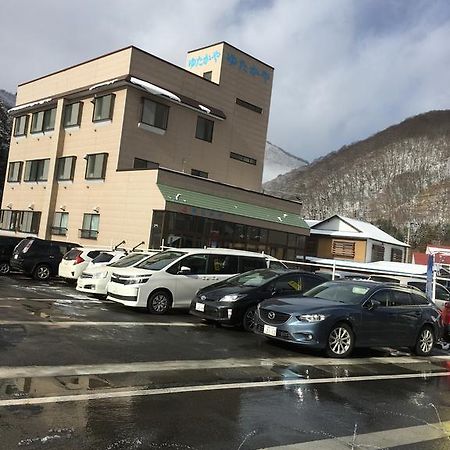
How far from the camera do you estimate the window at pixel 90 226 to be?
3105 centimetres

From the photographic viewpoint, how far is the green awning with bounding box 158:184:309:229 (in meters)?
27.3

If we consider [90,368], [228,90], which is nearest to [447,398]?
[90,368]

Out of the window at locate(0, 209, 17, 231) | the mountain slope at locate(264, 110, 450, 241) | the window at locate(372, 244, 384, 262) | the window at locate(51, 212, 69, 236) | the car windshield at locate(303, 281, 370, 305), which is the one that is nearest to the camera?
the car windshield at locate(303, 281, 370, 305)

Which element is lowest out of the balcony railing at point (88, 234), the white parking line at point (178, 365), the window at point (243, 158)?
the white parking line at point (178, 365)

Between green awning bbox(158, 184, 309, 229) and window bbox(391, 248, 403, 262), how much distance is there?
20692 millimetres

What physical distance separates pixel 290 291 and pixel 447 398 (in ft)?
18.6

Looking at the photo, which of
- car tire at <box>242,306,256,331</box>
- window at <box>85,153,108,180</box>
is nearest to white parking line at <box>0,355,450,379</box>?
car tire at <box>242,306,256,331</box>

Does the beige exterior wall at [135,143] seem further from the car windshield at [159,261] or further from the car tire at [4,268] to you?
the car windshield at [159,261]

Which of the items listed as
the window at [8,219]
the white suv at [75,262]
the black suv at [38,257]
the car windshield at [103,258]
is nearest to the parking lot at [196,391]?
the car windshield at [103,258]

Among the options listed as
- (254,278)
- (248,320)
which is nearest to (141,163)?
(254,278)

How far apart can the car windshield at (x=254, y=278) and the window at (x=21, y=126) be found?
30.9 m

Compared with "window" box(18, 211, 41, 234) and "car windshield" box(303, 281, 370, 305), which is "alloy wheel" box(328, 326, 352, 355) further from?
"window" box(18, 211, 41, 234)

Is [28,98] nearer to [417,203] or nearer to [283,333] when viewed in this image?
[283,333]

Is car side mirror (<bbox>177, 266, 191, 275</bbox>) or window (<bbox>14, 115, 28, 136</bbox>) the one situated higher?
window (<bbox>14, 115, 28, 136</bbox>)
